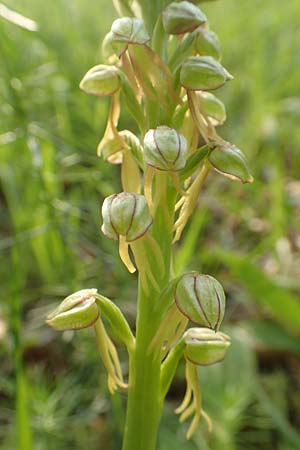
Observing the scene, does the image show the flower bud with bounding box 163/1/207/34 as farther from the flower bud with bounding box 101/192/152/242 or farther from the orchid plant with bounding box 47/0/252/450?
the flower bud with bounding box 101/192/152/242

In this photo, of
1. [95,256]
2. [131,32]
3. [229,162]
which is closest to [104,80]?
[131,32]

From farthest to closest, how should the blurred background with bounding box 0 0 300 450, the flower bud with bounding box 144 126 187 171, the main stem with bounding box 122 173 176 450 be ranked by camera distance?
the blurred background with bounding box 0 0 300 450 < the main stem with bounding box 122 173 176 450 < the flower bud with bounding box 144 126 187 171

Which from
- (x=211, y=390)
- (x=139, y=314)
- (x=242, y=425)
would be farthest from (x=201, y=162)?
(x=242, y=425)

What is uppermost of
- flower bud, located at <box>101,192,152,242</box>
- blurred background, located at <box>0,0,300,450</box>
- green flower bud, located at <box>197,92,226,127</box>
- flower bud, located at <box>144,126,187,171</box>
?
flower bud, located at <box>144,126,187,171</box>

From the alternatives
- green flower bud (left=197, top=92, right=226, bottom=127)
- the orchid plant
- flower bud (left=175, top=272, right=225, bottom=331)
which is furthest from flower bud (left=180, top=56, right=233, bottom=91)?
flower bud (left=175, top=272, right=225, bottom=331)

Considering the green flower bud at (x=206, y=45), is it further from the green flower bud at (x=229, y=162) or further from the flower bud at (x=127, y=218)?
the flower bud at (x=127, y=218)

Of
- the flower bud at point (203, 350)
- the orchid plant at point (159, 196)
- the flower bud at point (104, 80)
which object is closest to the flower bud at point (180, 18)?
the orchid plant at point (159, 196)

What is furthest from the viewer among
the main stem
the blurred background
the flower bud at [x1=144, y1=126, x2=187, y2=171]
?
the blurred background
